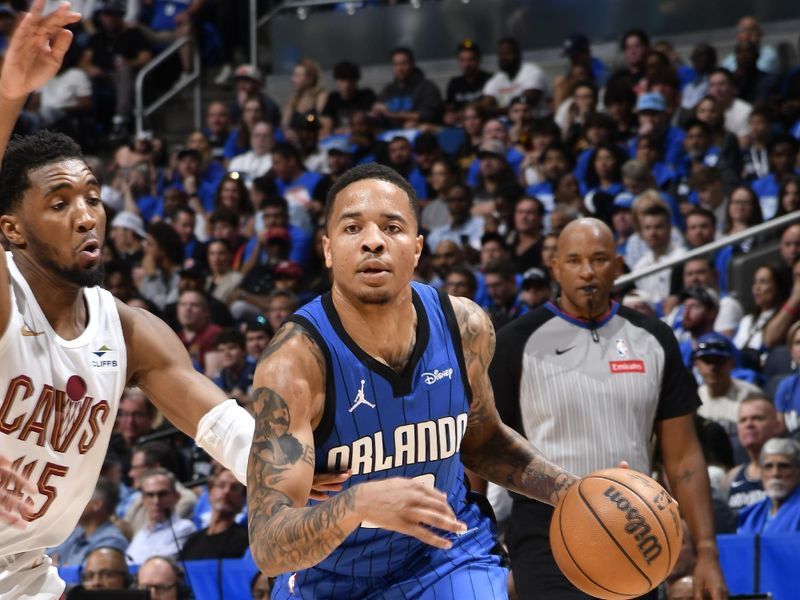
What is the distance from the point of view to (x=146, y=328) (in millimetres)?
4074

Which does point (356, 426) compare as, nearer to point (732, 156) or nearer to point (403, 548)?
point (403, 548)

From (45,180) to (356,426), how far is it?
1.18 metres

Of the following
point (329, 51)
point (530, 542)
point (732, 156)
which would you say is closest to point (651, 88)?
point (732, 156)

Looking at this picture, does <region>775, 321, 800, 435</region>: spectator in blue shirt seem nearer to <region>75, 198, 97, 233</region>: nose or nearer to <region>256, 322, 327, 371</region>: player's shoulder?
<region>256, 322, 327, 371</region>: player's shoulder

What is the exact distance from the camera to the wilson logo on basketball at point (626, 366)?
17.9 ft

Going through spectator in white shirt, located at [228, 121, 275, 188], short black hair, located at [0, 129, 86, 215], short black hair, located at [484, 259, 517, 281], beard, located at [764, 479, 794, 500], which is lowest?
beard, located at [764, 479, 794, 500]

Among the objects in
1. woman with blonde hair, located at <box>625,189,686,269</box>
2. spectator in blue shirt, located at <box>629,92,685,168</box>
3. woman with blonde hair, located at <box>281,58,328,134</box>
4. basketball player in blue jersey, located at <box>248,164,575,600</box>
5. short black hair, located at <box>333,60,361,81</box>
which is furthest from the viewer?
woman with blonde hair, located at <box>281,58,328,134</box>

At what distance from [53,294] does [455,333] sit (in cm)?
121

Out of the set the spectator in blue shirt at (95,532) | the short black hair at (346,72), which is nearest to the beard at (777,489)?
the spectator in blue shirt at (95,532)

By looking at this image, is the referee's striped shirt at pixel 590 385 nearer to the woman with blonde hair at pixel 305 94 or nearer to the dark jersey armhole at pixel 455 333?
the dark jersey armhole at pixel 455 333

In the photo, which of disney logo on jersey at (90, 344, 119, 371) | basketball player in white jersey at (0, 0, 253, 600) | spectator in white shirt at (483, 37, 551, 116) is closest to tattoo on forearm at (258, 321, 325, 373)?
basketball player in white jersey at (0, 0, 253, 600)

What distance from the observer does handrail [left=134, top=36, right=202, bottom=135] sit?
15602mm

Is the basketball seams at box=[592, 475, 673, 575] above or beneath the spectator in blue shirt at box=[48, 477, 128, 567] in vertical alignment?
beneath

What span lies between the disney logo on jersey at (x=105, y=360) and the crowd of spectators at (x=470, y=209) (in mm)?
3075
